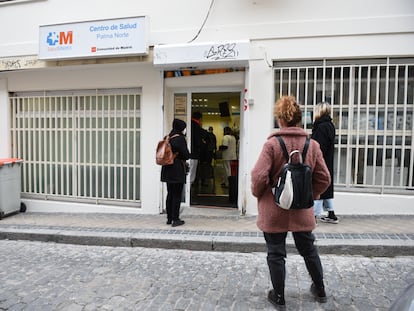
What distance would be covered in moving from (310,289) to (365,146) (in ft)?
12.1

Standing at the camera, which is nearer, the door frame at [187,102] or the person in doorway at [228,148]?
the door frame at [187,102]

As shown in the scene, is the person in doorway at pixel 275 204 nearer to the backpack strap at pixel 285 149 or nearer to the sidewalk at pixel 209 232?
the backpack strap at pixel 285 149

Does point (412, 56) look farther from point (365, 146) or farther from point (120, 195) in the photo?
point (120, 195)

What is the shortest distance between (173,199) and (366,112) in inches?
148

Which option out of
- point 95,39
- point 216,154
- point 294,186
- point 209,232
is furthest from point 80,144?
point 294,186

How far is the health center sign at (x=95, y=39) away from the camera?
7.04 m

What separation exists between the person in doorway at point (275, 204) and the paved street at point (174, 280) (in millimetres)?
500

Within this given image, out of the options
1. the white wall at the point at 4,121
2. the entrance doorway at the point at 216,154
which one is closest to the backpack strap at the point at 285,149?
the entrance doorway at the point at 216,154

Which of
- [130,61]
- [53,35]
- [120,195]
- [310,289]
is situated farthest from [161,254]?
[53,35]

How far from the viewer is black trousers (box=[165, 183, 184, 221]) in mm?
6199

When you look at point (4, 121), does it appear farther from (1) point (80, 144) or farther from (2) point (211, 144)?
(2) point (211, 144)

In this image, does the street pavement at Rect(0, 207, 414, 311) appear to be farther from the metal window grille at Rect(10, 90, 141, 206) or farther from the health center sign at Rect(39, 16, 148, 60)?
the health center sign at Rect(39, 16, 148, 60)

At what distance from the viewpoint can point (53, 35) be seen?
7.59 meters

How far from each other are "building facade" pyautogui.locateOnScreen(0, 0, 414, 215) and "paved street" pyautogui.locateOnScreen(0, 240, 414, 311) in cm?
220
